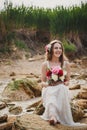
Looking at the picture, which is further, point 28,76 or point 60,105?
point 28,76

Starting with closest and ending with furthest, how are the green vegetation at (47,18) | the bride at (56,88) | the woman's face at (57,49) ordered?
the bride at (56,88) → the woman's face at (57,49) → the green vegetation at (47,18)

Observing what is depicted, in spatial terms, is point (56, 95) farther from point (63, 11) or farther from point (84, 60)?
point (63, 11)

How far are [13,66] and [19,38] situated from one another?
3.53 metres

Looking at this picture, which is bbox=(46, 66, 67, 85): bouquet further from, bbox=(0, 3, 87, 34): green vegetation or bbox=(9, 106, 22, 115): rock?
bbox=(0, 3, 87, 34): green vegetation

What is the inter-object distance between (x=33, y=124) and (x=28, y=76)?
674 centimetres

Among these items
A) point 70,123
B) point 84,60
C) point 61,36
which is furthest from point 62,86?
point 61,36

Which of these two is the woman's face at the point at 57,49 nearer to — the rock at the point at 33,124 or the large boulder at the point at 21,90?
the rock at the point at 33,124

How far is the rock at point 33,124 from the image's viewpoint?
4.93 m

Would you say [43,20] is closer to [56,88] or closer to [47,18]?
[47,18]

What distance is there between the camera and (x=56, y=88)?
550cm

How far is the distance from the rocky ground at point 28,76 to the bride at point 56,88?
21cm

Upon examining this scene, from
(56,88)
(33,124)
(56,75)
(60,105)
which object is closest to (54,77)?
(56,75)

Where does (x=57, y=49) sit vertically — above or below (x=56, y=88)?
above

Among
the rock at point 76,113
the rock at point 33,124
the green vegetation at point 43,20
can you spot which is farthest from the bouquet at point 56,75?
the green vegetation at point 43,20
